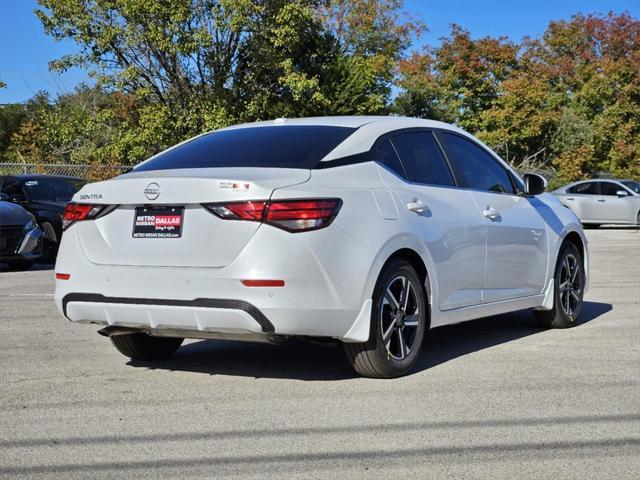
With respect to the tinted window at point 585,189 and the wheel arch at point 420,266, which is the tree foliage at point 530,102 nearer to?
the tinted window at point 585,189

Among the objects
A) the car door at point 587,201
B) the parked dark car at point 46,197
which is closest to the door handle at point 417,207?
the parked dark car at point 46,197

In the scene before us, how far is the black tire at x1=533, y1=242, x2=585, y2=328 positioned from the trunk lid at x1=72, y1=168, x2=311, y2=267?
11.4 ft

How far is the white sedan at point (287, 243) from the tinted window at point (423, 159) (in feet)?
0.04

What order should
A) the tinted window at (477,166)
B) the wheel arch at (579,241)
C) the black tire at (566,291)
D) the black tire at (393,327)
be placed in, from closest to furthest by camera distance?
the black tire at (393,327), the tinted window at (477,166), the black tire at (566,291), the wheel arch at (579,241)

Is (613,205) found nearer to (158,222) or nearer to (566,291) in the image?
(566,291)

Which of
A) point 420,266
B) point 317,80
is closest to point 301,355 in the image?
point 420,266

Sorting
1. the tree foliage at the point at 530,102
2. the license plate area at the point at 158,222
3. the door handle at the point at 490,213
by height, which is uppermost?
the tree foliage at the point at 530,102

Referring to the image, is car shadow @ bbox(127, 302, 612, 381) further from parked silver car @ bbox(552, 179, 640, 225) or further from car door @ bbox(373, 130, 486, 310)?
parked silver car @ bbox(552, 179, 640, 225)

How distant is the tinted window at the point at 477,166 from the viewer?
284 inches

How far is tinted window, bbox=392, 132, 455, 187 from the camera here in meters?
6.51

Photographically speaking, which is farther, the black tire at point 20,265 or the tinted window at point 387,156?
the black tire at point 20,265

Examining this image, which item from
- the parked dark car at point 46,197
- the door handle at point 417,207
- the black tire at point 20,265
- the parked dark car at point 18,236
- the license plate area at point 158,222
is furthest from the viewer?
the parked dark car at point 46,197

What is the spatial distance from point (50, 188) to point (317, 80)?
18793 mm

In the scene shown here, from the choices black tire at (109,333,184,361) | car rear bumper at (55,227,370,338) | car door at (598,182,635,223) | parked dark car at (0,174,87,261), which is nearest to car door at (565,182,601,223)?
car door at (598,182,635,223)
